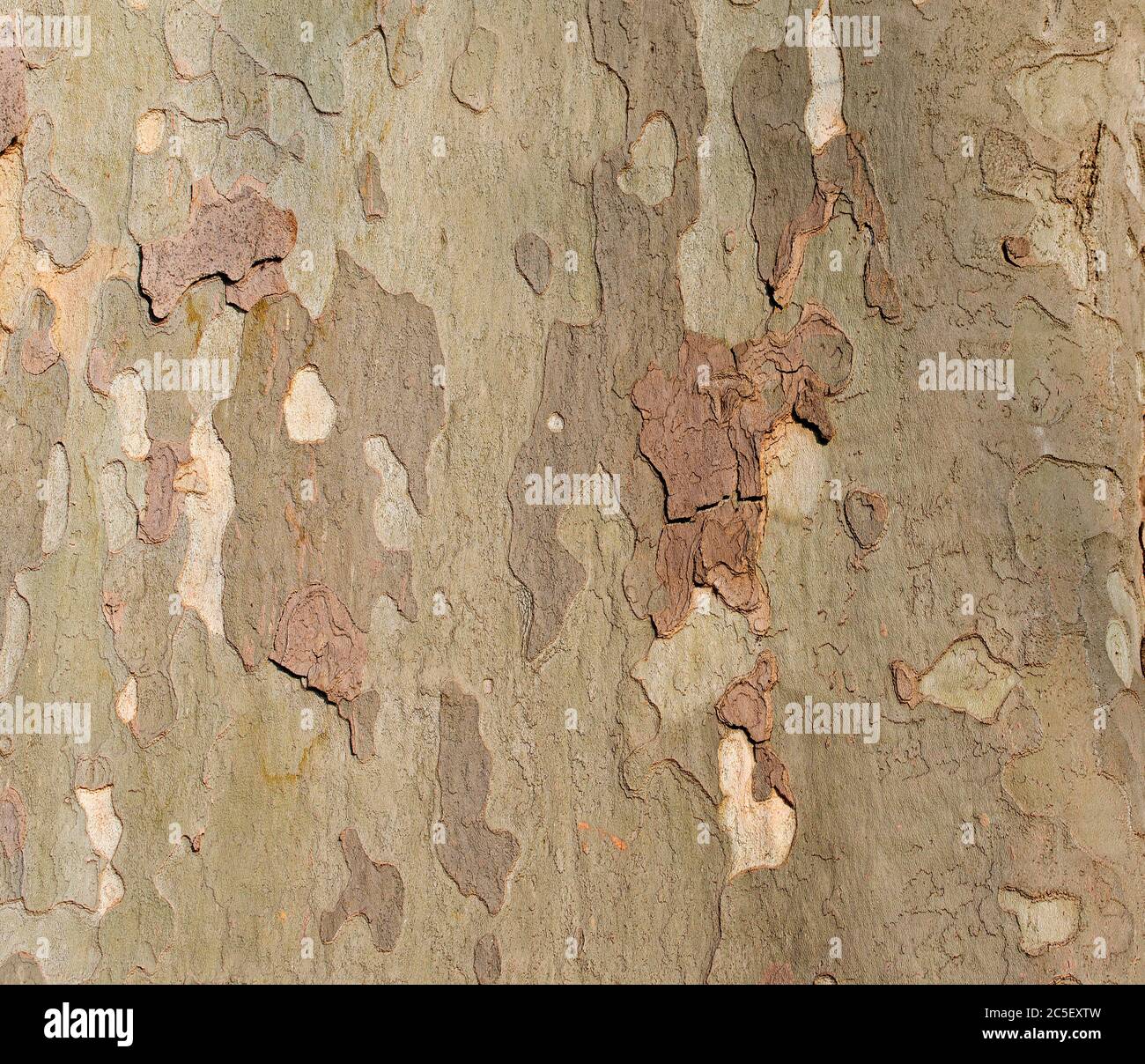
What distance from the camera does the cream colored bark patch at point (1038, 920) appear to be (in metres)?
1.37

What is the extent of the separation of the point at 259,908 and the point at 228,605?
0.48 meters

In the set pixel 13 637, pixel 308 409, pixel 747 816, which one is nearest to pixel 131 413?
pixel 308 409

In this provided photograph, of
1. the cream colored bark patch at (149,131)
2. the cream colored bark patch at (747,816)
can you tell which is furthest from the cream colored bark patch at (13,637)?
the cream colored bark patch at (747,816)

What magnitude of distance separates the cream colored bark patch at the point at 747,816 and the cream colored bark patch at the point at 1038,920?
1.12ft

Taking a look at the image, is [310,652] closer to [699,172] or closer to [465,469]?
A: [465,469]

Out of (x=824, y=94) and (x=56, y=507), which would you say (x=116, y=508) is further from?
(x=824, y=94)

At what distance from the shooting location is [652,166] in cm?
146

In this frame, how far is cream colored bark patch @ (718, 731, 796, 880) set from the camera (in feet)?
4.56

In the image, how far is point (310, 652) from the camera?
1441 millimetres

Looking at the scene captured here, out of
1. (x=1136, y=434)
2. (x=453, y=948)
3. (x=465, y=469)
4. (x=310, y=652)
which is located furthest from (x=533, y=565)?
(x=1136, y=434)

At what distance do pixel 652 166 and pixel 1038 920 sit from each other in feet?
4.36

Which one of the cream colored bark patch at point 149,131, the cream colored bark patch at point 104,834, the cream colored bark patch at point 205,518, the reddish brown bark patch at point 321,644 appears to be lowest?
the cream colored bark patch at point 104,834

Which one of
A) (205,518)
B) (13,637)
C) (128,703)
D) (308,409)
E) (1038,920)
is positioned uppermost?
(308,409)

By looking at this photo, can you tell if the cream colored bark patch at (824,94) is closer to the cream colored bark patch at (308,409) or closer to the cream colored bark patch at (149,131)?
the cream colored bark patch at (308,409)
